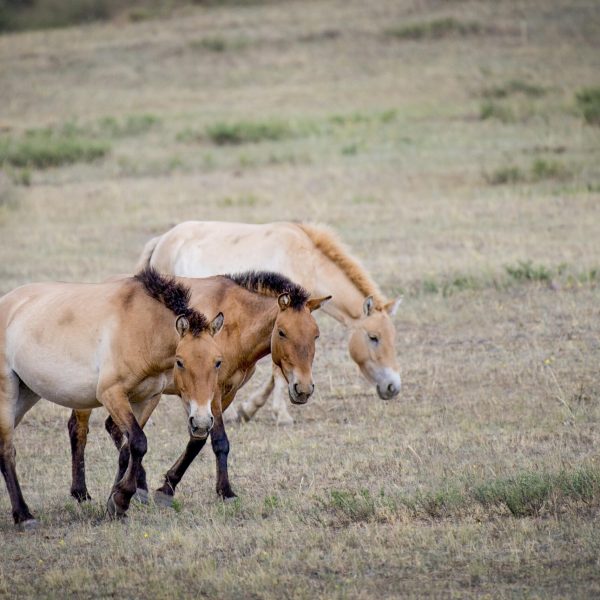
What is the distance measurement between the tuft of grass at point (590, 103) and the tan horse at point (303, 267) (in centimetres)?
1562

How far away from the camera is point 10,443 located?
685cm

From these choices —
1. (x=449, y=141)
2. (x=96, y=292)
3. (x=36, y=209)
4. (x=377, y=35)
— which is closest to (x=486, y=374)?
(x=96, y=292)

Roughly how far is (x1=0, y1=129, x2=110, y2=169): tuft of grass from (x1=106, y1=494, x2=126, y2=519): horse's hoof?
16.8 metres

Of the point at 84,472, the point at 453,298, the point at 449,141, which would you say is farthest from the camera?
the point at 449,141

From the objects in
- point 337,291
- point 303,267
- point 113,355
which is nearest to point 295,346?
point 113,355

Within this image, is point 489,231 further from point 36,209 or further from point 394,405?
point 36,209

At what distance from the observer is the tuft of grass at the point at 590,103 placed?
23.5 metres

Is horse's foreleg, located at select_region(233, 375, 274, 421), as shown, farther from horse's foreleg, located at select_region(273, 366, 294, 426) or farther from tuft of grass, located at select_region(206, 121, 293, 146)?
tuft of grass, located at select_region(206, 121, 293, 146)

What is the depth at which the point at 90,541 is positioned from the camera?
6.17 metres

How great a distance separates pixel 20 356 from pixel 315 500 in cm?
208

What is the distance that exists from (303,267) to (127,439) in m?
3.12

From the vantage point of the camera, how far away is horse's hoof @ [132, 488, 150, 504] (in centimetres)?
693

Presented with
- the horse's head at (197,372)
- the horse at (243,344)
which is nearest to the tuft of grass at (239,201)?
the horse at (243,344)

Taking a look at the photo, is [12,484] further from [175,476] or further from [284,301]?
[284,301]
